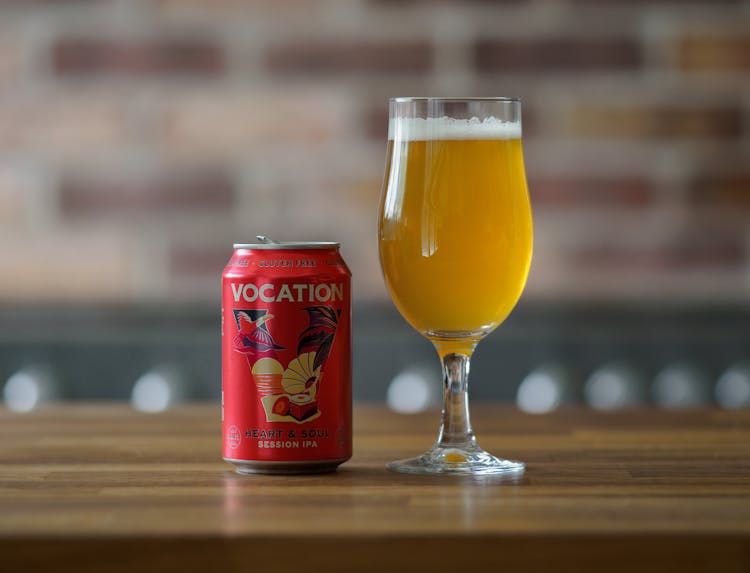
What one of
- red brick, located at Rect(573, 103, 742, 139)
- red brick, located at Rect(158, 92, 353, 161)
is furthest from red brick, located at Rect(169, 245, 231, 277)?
red brick, located at Rect(573, 103, 742, 139)

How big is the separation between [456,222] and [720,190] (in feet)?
4.49

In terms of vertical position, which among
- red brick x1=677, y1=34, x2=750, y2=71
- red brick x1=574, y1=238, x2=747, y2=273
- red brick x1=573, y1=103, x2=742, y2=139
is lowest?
red brick x1=574, y1=238, x2=747, y2=273

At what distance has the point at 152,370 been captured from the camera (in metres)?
2.21

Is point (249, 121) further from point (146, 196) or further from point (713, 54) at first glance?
point (713, 54)

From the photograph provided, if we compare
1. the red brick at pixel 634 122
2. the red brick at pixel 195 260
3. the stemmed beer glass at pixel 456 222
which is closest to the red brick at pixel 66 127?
the red brick at pixel 195 260

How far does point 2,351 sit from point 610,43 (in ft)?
3.76

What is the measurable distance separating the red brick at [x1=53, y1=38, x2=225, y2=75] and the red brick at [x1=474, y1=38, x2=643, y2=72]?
462 mm

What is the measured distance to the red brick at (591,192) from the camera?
2289 mm

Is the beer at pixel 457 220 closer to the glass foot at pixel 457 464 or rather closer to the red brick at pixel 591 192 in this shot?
the glass foot at pixel 457 464

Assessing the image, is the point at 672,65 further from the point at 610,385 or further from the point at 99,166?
the point at 99,166

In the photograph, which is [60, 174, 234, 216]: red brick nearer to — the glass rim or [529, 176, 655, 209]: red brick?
[529, 176, 655, 209]: red brick

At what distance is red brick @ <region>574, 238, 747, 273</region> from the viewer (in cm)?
229

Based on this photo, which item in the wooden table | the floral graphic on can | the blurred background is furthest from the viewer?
the blurred background

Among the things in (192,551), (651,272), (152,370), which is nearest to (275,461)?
(192,551)
